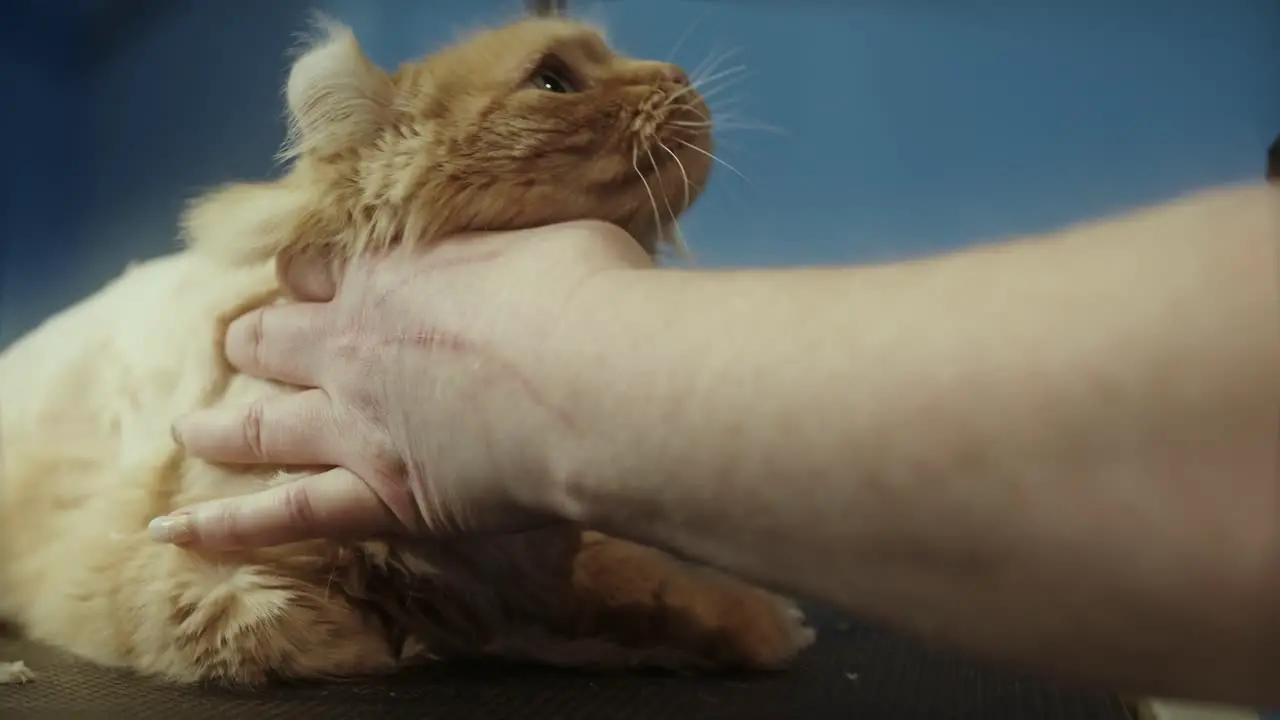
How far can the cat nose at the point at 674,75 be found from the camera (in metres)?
0.77

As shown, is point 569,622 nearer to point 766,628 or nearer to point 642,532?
point 766,628

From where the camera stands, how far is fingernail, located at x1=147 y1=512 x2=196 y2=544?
69cm

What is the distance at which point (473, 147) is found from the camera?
0.70m

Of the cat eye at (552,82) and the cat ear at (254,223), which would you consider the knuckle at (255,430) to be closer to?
the cat ear at (254,223)

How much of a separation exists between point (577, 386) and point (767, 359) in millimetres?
101

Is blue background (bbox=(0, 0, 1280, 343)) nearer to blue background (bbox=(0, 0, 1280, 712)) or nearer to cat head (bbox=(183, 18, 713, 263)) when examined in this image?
blue background (bbox=(0, 0, 1280, 712))

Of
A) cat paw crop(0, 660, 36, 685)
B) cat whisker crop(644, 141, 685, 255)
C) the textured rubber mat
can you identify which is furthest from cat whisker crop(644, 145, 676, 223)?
cat paw crop(0, 660, 36, 685)

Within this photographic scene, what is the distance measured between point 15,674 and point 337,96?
1.56 ft

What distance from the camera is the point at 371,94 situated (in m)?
0.73

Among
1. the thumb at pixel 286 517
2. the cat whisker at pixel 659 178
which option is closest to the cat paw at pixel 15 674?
the thumb at pixel 286 517

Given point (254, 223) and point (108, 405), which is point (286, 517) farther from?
point (108, 405)

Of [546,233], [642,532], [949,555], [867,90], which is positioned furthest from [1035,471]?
[867,90]

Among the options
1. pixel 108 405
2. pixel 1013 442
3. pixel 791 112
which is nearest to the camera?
pixel 1013 442

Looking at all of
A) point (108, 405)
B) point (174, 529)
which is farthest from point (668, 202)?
point (108, 405)
